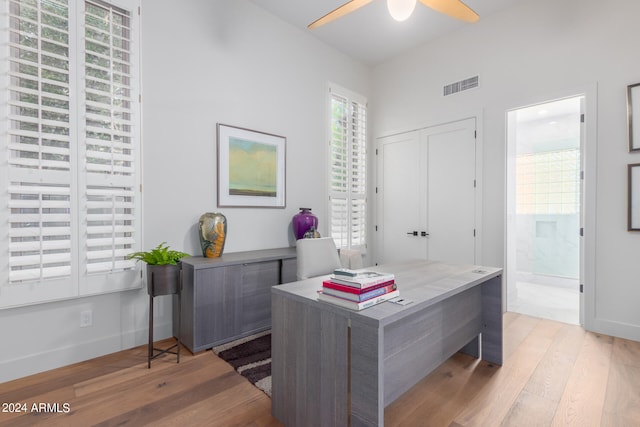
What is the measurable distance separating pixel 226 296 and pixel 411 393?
164 centimetres

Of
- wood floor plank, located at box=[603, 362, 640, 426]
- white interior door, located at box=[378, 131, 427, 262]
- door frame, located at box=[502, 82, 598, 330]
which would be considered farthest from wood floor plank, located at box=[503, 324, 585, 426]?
white interior door, located at box=[378, 131, 427, 262]

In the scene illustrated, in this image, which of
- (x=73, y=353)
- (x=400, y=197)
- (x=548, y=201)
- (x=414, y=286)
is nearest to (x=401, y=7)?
(x=414, y=286)

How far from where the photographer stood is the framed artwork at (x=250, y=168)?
10.5 feet

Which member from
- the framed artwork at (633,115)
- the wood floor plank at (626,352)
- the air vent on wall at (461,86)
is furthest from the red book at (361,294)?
the air vent on wall at (461,86)

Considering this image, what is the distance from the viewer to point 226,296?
270 cm

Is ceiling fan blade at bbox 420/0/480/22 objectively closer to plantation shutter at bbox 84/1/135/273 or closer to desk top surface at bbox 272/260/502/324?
desk top surface at bbox 272/260/502/324

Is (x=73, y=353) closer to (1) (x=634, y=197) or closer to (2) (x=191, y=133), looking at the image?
(2) (x=191, y=133)

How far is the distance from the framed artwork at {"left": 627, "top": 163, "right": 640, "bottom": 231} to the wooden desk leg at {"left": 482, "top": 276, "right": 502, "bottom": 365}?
5.23 feet

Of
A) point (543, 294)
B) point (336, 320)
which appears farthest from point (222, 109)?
point (543, 294)

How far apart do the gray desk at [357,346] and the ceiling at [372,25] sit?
3.11 m

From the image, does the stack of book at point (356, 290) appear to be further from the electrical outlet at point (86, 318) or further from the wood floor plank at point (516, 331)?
the electrical outlet at point (86, 318)

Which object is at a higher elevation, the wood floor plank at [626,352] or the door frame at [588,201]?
the door frame at [588,201]

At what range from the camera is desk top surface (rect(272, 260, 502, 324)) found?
52.4 inches

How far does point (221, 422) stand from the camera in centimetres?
173
